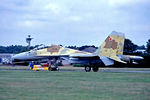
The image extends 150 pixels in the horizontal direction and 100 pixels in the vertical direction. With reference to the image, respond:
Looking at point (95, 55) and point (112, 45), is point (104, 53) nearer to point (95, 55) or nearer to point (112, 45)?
point (112, 45)

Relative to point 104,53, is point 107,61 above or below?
below

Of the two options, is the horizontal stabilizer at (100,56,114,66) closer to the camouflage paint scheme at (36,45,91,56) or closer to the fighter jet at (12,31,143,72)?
the fighter jet at (12,31,143,72)

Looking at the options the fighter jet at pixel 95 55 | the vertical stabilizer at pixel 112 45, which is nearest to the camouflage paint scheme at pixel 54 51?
the fighter jet at pixel 95 55

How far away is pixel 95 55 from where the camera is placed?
40.2 metres

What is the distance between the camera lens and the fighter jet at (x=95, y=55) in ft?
132

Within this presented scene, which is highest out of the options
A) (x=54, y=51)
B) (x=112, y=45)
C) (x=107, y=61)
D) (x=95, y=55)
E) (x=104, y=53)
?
(x=112, y=45)

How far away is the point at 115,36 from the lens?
41562mm

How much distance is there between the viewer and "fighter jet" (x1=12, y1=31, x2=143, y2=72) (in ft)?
132

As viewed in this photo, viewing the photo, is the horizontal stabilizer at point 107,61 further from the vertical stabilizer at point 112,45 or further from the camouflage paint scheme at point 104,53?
the vertical stabilizer at point 112,45

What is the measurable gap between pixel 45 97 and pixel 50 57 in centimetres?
2795

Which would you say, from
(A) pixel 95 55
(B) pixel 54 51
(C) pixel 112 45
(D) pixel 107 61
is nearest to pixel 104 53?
(C) pixel 112 45

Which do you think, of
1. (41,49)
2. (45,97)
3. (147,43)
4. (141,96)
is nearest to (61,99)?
(45,97)

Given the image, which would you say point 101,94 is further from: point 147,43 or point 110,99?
point 147,43

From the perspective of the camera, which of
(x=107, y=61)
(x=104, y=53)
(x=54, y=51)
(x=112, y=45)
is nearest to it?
(x=107, y=61)
